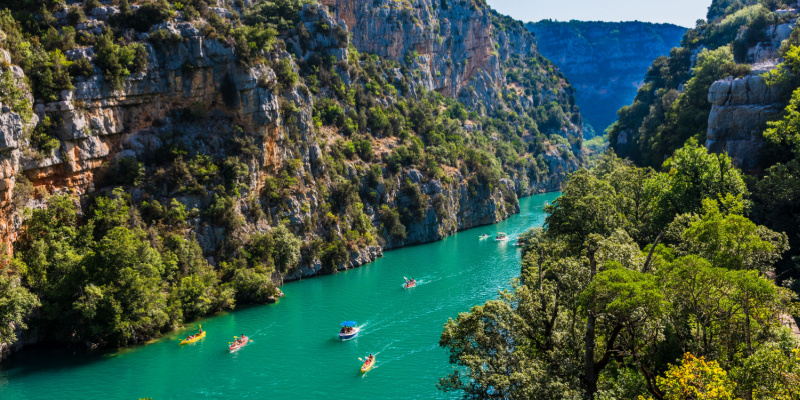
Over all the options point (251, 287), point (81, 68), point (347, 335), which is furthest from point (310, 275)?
point (81, 68)

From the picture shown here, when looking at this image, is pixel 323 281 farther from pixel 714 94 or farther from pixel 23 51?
pixel 714 94

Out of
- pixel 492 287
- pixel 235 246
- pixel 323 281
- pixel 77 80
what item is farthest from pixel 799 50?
pixel 77 80

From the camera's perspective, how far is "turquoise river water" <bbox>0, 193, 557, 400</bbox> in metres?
33.4

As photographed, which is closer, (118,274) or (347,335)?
(118,274)

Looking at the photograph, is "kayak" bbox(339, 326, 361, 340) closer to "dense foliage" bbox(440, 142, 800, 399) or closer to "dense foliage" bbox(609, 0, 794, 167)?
"dense foliage" bbox(440, 142, 800, 399)

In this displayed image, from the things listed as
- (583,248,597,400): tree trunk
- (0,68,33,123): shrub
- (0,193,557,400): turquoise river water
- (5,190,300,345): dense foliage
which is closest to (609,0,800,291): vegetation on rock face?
(583,248,597,400): tree trunk

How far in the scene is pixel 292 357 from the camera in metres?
39.2

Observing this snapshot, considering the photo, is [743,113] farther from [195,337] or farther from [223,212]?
[195,337]

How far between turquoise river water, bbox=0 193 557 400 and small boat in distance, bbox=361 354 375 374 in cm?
38

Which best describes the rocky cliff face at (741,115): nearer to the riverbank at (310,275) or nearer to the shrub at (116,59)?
the riverbank at (310,275)

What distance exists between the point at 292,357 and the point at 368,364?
6.75 meters

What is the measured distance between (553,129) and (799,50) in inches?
4885

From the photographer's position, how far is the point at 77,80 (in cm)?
4728

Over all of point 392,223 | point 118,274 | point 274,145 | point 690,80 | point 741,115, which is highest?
point 690,80
